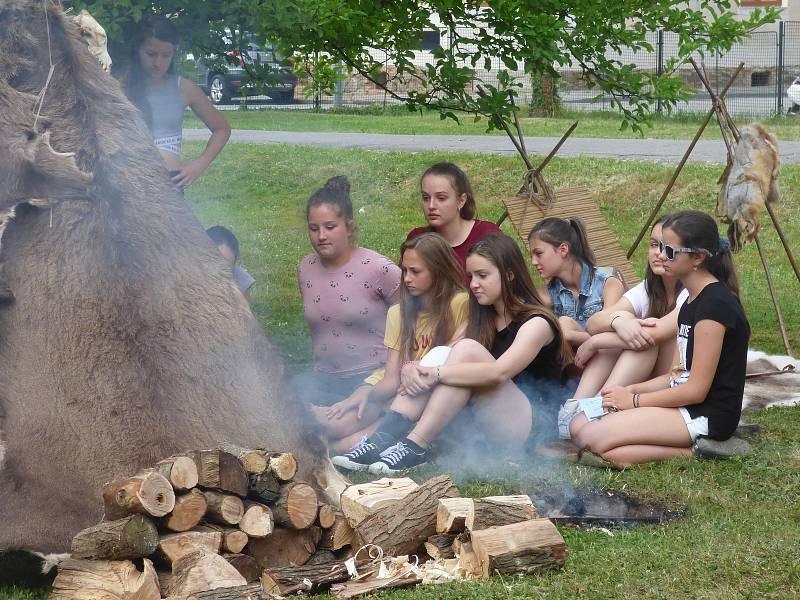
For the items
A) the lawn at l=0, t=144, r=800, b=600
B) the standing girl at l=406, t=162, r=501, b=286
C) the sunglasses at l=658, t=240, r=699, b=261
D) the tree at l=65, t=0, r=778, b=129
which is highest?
the tree at l=65, t=0, r=778, b=129

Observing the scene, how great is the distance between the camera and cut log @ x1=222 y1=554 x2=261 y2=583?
3.53 meters

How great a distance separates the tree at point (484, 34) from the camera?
5805 millimetres

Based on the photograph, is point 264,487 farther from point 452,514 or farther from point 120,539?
point 452,514

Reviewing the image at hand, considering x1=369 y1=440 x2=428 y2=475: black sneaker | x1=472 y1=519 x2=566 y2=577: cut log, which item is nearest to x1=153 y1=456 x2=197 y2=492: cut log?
x1=472 y1=519 x2=566 y2=577: cut log

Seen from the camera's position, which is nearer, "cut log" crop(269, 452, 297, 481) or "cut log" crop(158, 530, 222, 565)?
"cut log" crop(158, 530, 222, 565)

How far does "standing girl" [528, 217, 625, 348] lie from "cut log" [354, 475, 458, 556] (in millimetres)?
1952

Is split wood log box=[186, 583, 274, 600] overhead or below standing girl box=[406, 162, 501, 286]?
below

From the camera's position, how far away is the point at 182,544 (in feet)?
11.3

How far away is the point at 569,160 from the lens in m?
13.4

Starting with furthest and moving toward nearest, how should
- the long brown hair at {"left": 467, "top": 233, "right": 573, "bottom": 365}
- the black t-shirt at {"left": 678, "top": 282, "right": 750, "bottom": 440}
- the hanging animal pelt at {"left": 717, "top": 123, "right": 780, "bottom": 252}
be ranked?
the hanging animal pelt at {"left": 717, "top": 123, "right": 780, "bottom": 252}, the long brown hair at {"left": 467, "top": 233, "right": 573, "bottom": 365}, the black t-shirt at {"left": 678, "top": 282, "right": 750, "bottom": 440}

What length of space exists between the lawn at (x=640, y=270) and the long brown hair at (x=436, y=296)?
660 mm

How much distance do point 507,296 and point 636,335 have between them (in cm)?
64

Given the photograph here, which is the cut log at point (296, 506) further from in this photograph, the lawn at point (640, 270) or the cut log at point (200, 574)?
the lawn at point (640, 270)

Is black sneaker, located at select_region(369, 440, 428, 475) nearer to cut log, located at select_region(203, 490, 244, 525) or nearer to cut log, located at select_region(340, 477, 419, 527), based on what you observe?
cut log, located at select_region(340, 477, 419, 527)
